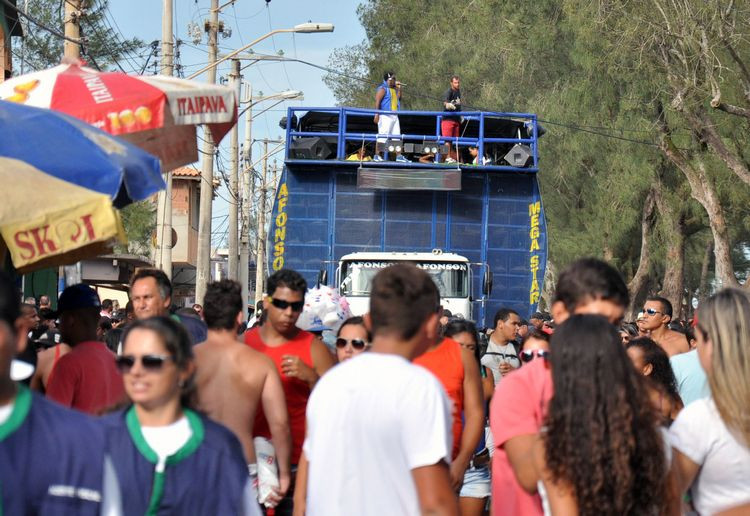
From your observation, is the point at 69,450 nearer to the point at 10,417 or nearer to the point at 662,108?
the point at 10,417

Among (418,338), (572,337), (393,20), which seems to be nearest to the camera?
(572,337)

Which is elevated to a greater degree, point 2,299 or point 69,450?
point 2,299

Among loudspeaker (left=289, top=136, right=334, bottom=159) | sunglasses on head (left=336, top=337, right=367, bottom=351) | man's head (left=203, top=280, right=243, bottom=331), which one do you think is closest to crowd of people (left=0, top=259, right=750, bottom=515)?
man's head (left=203, top=280, right=243, bottom=331)

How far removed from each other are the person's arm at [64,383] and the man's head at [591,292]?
2679 millimetres

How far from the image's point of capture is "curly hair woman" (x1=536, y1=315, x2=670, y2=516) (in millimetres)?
3898

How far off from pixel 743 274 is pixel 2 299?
83170 mm

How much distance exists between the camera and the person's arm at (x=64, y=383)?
602cm

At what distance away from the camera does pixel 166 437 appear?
3834mm

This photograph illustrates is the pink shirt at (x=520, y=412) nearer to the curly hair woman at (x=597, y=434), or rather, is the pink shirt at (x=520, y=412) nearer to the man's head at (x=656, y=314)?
the curly hair woman at (x=597, y=434)

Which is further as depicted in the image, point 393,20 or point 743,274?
point 743,274

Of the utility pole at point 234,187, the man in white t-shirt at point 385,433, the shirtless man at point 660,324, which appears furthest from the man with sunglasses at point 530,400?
the utility pole at point 234,187

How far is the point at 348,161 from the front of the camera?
→ 18.1 meters

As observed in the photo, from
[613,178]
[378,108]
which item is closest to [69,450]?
[378,108]

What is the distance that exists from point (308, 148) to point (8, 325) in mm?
15245
